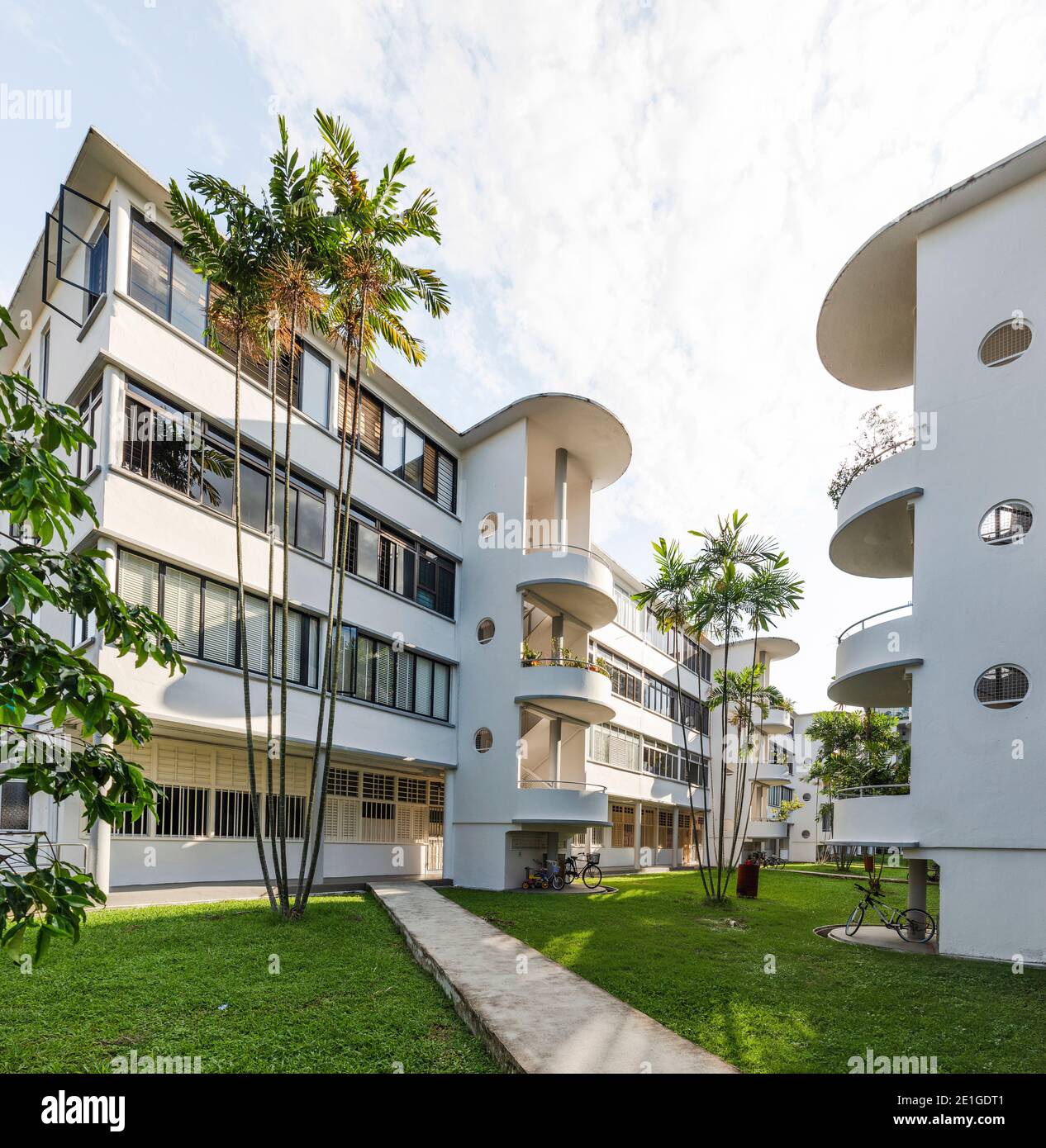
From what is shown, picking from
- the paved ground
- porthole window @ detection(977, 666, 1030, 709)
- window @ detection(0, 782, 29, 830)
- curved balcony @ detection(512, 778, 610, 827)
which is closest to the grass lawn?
curved balcony @ detection(512, 778, 610, 827)

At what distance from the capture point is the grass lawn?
24.0 ft

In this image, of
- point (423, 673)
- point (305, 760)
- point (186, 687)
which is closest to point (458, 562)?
point (423, 673)

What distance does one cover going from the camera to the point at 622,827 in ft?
113

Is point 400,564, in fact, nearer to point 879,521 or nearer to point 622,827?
point 879,521

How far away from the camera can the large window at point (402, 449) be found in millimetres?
21016

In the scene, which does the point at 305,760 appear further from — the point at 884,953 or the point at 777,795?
the point at 777,795

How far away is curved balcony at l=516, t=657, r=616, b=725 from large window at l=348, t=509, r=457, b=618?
3.34 metres

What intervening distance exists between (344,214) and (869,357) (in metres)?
12.3

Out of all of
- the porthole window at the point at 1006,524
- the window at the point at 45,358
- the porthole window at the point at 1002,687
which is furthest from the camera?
the window at the point at 45,358

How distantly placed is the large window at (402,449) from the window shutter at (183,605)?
583cm

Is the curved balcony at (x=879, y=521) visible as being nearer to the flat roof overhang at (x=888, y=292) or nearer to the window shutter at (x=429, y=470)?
the flat roof overhang at (x=888, y=292)

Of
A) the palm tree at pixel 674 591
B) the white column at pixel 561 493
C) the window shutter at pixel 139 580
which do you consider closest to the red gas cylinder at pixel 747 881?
the palm tree at pixel 674 591

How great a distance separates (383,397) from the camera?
21.9 m

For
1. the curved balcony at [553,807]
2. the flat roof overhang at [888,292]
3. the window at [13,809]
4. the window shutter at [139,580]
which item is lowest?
the curved balcony at [553,807]
